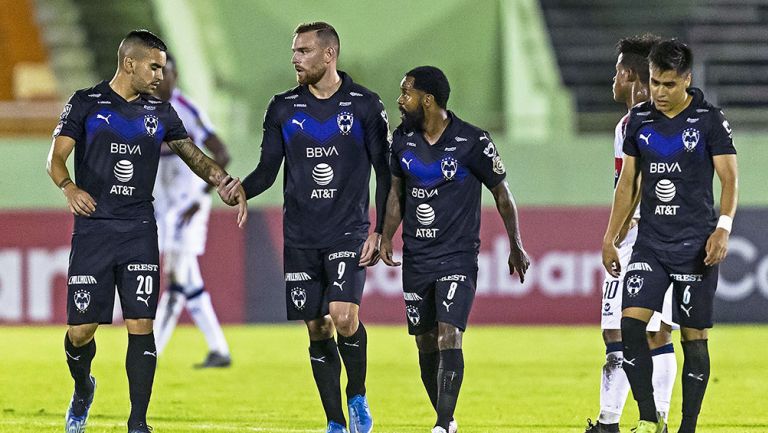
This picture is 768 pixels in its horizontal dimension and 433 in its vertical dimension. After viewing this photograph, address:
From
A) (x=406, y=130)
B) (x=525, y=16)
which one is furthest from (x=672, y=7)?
(x=406, y=130)

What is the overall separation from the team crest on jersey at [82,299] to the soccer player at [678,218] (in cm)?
290

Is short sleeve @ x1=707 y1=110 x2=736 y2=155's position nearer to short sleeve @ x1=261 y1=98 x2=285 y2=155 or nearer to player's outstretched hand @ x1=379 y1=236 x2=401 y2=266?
player's outstretched hand @ x1=379 y1=236 x2=401 y2=266

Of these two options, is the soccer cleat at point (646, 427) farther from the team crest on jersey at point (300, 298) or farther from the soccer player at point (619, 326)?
the team crest on jersey at point (300, 298)

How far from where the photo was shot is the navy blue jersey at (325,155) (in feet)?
26.8

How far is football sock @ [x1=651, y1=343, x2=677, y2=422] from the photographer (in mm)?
8305

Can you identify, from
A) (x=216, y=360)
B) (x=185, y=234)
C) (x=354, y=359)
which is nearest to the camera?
(x=354, y=359)

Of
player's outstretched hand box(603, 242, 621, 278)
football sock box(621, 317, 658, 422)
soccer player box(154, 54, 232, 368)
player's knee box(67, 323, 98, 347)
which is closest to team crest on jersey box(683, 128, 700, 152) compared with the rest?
player's outstretched hand box(603, 242, 621, 278)

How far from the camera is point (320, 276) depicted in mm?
Result: 8242

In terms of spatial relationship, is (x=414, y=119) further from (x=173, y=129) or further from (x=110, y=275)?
(x=110, y=275)

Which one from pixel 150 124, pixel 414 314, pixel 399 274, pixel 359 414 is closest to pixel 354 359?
pixel 359 414

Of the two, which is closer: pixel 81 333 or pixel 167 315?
pixel 81 333

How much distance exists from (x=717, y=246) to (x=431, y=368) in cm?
184

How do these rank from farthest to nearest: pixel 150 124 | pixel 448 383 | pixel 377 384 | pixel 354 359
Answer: pixel 377 384 < pixel 354 359 < pixel 150 124 < pixel 448 383

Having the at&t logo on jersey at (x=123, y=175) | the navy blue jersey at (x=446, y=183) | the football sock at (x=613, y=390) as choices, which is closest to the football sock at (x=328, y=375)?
the navy blue jersey at (x=446, y=183)
